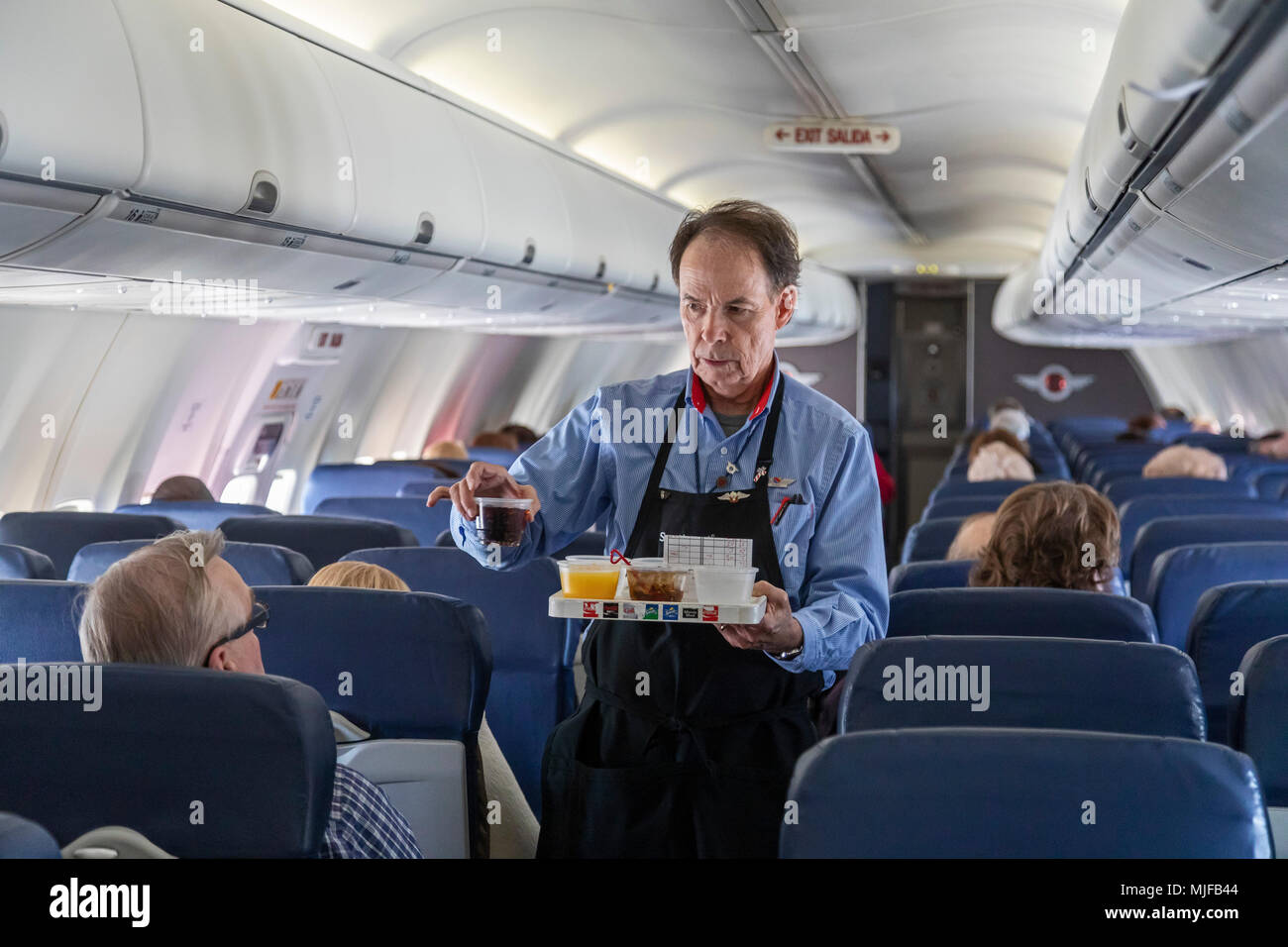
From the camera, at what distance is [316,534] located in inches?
209

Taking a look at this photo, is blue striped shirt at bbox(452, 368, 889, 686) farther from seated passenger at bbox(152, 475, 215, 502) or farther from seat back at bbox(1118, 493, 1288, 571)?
seated passenger at bbox(152, 475, 215, 502)

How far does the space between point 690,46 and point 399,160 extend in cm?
170

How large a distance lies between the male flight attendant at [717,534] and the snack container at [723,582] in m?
0.25

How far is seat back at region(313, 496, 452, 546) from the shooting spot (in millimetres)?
6711

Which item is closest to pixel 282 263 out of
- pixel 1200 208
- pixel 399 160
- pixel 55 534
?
pixel 399 160

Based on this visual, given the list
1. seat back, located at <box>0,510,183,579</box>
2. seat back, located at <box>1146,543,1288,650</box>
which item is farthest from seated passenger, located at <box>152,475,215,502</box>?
seat back, located at <box>1146,543,1288,650</box>

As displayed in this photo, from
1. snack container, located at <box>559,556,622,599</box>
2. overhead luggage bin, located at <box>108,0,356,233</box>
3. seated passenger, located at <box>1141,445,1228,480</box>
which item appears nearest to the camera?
snack container, located at <box>559,556,622,599</box>

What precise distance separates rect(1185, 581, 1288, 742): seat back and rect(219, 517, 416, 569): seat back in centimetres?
298

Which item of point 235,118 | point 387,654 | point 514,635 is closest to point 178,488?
point 235,118

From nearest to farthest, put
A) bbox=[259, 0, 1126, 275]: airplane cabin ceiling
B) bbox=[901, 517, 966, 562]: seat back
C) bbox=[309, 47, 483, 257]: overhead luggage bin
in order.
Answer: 1. bbox=[309, 47, 483, 257]: overhead luggage bin
2. bbox=[901, 517, 966, 562]: seat back
3. bbox=[259, 0, 1126, 275]: airplane cabin ceiling

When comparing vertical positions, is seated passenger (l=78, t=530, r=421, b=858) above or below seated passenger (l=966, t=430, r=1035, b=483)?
below

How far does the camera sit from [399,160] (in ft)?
19.3

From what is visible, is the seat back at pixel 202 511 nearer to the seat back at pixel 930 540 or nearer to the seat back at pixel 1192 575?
the seat back at pixel 930 540
